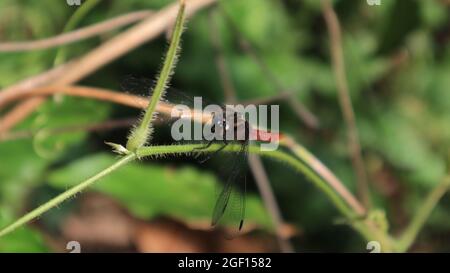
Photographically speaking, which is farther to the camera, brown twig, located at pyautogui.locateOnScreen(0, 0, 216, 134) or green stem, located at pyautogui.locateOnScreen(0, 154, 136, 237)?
brown twig, located at pyautogui.locateOnScreen(0, 0, 216, 134)

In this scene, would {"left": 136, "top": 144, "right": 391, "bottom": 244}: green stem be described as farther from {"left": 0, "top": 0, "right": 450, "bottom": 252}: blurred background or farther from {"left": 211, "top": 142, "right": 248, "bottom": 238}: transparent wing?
{"left": 0, "top": 0, "right": 450, "bottom": 252}: blurred background

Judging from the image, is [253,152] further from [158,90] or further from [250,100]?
[250,100]

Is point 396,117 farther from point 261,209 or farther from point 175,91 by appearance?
point 175,91

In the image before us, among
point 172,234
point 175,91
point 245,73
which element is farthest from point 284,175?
point 175,91

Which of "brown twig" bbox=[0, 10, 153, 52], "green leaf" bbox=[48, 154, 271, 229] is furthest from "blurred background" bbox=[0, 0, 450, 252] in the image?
"brown twig" bbox=[0, 10, 153, 52]

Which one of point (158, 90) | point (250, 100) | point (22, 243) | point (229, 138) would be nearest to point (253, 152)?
point (229, 138)

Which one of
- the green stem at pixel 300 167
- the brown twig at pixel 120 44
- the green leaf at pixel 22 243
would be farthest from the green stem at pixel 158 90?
the brown twig at pixel 120 44
